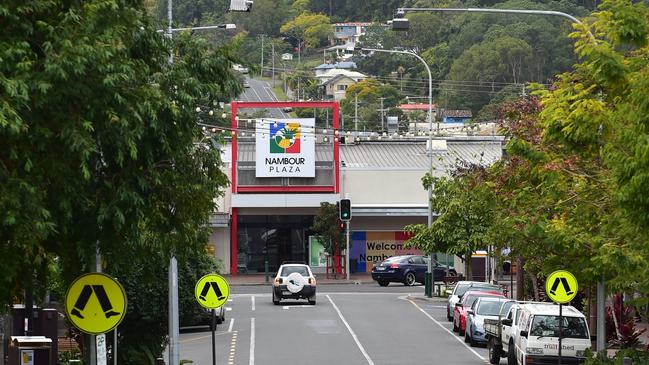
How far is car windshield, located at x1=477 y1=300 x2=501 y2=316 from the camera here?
3472cm

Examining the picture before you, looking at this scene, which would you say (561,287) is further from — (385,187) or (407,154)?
(407,154)

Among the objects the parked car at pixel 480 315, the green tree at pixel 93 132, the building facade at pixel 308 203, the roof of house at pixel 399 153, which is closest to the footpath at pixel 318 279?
the building facade at pixel 308 203

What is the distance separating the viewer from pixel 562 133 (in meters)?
18.6

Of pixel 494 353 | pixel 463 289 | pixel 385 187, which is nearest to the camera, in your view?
pixel 494 353

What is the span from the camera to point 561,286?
2612 cm

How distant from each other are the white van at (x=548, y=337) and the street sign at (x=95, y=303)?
14.1 meters

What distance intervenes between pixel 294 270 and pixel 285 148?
62.4 ft

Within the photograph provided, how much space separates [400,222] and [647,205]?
53807 mm

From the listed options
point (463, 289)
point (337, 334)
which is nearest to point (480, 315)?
point (337, 334)

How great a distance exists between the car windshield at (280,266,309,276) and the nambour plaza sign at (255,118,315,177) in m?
17.6

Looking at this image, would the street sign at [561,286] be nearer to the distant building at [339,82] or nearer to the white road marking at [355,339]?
the white road marking at [355,339]

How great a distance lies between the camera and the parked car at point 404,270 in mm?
59000

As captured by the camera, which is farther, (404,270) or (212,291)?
(404,270)

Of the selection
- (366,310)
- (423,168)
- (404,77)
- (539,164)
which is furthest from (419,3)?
(539,164)
